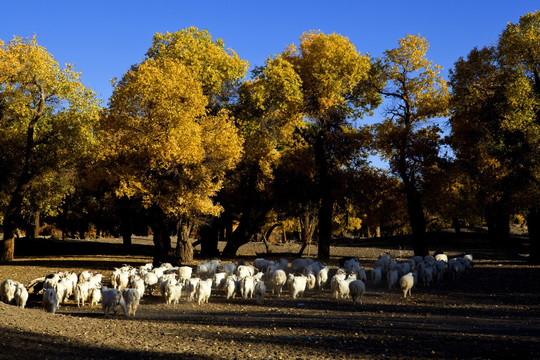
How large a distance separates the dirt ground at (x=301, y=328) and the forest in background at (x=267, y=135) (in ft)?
34.8

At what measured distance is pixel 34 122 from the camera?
37.5 metres

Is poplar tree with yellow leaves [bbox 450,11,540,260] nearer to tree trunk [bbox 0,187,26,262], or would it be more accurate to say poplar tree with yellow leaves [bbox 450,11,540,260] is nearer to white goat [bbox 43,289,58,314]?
white goat [bbox 43,289,58,314]

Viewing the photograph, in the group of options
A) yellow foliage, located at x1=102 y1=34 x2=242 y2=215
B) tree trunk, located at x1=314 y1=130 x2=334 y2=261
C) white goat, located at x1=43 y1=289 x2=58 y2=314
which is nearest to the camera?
white goat, located at x1=43 y1=289 x2=58 y2=314

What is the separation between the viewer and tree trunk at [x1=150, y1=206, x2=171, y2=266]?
1356 inches

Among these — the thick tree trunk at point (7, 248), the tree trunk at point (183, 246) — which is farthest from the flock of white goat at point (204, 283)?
the thick tree trunk at point (7, 248)

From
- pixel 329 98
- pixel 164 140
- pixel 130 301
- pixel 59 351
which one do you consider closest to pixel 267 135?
pixel 329 98

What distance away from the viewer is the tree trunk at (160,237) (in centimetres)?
3444

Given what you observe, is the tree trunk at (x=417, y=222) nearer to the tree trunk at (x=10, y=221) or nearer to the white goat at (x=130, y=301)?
the white goat at (x=130, y=301)

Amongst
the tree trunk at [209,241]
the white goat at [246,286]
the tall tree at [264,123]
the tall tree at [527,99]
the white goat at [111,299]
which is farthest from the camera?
the tree trunk at [209,241]

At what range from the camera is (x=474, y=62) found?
36.1 metres

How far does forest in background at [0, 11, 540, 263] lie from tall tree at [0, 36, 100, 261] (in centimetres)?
9

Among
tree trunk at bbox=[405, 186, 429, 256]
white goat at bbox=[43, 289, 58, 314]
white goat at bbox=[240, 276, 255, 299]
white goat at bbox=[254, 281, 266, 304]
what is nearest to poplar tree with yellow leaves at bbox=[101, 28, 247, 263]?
white goat at bbox=[240, 276, 255, 299]

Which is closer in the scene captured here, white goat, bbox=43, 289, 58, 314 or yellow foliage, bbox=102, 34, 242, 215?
white goat, bbox=43, 289, 58, 314

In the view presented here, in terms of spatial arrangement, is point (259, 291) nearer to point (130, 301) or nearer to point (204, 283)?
point (204, 283)
